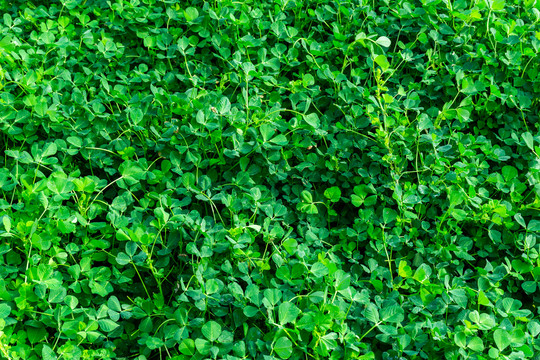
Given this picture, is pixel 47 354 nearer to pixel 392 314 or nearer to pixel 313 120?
pixel 392 314

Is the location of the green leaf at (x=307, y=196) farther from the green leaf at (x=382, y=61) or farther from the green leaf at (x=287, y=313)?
the green leaf at (x=382, y=61)

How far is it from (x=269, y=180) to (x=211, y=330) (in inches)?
26.8

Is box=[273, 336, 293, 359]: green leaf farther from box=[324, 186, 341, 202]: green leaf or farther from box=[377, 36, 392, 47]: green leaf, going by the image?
box=[377, 36, 392, 47]: green leaf

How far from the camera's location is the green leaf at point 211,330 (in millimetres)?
1748

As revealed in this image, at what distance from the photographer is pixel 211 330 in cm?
175

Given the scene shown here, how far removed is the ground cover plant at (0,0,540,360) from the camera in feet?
5.96

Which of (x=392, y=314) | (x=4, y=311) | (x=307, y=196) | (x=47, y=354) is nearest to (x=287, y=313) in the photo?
(x=392, y=314)

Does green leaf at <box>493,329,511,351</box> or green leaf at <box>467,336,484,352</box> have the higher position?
green leaf at <box>493,329,511,351</box>

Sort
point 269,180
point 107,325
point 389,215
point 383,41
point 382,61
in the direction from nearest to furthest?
point 107,325
point 389,215
point 269,180
point 382,61
point 383,41

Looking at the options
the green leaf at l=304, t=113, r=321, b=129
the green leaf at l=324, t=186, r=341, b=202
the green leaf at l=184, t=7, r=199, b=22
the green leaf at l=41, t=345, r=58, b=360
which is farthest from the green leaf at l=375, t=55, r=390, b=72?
the green leaf at l=41, t=345, r=58, b=360

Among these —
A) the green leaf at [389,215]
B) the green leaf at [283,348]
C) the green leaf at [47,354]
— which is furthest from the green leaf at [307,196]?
the green leaf at [47,354]

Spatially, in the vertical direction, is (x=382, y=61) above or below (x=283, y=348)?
above

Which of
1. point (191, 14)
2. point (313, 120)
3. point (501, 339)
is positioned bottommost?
point (501, 339)

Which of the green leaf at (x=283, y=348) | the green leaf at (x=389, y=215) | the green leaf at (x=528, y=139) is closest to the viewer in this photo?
the green leaf at (x=283, y=348)
